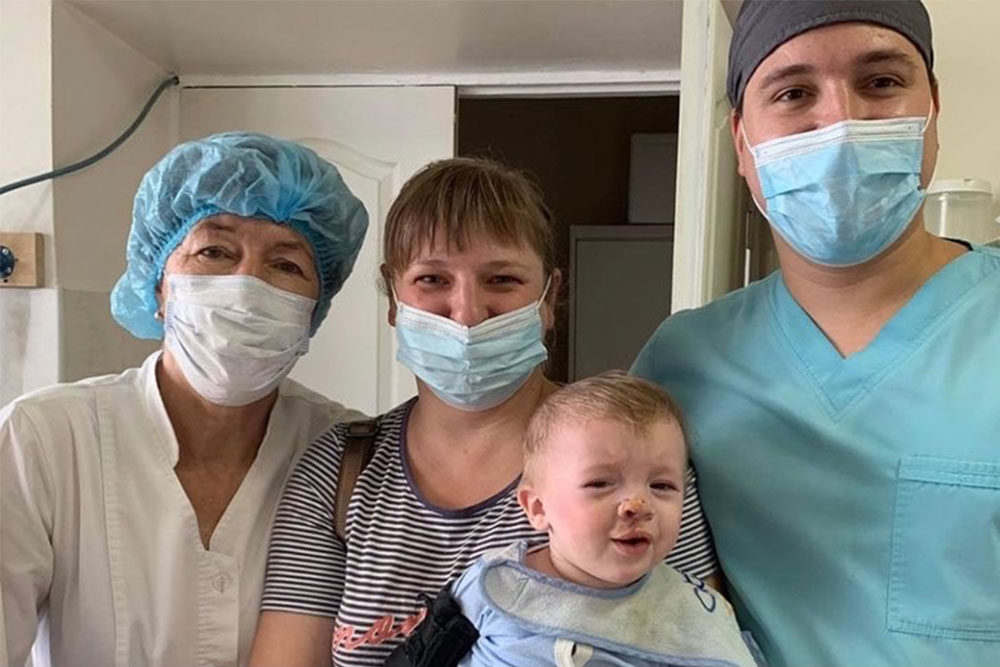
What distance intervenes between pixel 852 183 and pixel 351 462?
68 cm

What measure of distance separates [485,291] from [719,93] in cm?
84

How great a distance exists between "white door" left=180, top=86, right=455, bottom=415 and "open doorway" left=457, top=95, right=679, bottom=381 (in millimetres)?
1499

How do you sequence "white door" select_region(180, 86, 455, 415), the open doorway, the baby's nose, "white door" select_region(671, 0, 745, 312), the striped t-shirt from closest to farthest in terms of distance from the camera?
1. the baby's nose
2. the striped t-shirt
3. "white door" select_region(671, 0, 745, 312)
4. "white door" select_region(180, 86, 455, 415)
5. the open doorway

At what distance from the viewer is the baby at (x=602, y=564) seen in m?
0.96

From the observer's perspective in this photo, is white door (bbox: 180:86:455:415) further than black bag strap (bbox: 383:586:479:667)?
Yes

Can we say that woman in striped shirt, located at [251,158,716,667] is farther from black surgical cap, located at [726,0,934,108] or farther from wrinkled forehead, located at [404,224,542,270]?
black surgical cap, located at [726,0,934,108]

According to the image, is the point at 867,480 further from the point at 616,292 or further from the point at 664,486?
the point at 616,292

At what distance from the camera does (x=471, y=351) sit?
1.10m

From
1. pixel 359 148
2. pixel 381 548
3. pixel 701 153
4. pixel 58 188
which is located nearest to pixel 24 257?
pixel 58 188

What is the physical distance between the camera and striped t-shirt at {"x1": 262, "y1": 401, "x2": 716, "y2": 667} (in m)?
1.08

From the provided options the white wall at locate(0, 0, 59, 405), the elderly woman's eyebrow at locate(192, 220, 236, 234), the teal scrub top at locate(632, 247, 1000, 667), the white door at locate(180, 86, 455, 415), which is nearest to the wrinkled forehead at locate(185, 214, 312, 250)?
the elderly woman's eyebrow at locate(192, 220, 236, 234)

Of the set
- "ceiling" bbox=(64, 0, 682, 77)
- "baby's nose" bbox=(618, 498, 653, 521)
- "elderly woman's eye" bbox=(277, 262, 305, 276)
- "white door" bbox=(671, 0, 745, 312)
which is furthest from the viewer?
"ceiling" bbox=(64, 0, 682, 77)

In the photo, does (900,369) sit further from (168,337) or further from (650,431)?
(168,337)

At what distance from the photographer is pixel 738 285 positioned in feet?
6.43
